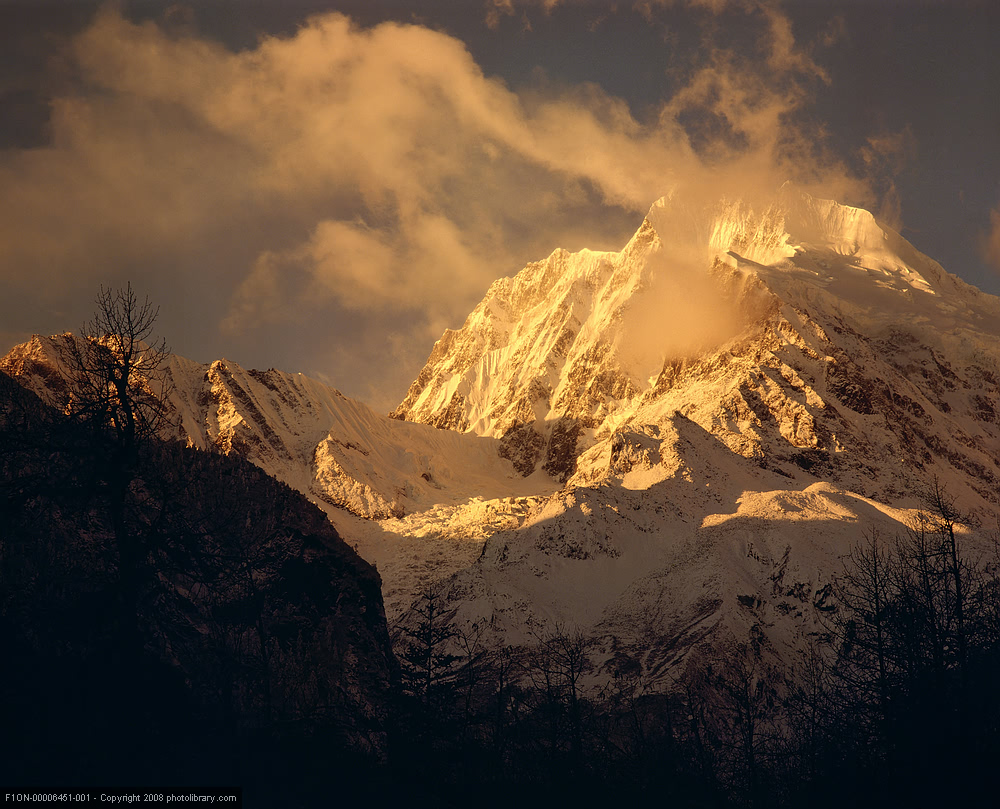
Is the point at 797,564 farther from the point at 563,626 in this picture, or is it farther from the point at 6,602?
the point at 6,602

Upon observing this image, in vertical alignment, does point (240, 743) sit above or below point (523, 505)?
below

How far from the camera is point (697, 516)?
5428 inches

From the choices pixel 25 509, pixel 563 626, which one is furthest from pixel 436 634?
pixel 563 626

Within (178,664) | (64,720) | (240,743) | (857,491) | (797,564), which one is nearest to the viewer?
(64,720)

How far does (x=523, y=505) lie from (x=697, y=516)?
179ft

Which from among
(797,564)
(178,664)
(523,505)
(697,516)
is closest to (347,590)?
(178,664)

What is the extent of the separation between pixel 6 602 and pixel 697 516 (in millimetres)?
115814

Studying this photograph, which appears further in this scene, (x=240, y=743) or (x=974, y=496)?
(x=974, y=496)

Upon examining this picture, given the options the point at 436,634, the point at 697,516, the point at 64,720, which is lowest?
the point at 64,720

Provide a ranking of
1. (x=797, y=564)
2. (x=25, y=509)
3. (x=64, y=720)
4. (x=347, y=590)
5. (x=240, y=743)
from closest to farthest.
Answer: (x=25, y=509) → (x=64, y=720) → (x=240, y=743) → (x=347, y=590) → (x=797, y=564)

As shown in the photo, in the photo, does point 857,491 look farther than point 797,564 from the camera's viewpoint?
Yes

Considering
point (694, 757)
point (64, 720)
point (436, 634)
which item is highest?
point (436, 634)

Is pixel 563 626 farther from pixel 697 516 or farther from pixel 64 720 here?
pixel 64 720

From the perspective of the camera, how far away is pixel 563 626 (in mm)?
116250
